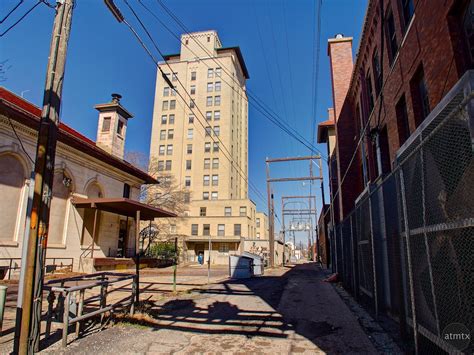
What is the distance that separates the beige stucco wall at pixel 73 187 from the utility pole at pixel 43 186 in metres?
12.3

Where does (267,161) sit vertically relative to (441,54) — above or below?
above

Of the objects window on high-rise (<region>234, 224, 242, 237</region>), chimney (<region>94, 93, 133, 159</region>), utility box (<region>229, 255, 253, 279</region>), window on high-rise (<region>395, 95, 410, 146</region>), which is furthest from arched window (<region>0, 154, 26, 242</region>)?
window on high-rise (<region>234, 224, 242, 237</region>)

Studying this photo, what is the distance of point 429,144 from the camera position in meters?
3.72

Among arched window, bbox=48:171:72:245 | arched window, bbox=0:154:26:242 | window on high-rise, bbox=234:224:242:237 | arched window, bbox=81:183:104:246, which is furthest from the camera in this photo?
window on high-rise, bbox=234:224:242:237

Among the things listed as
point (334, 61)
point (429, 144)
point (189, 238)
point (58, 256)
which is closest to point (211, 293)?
point (429, 144)

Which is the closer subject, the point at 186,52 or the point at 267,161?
the point at 267,161

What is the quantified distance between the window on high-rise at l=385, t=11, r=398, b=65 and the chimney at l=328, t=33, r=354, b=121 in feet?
23.7

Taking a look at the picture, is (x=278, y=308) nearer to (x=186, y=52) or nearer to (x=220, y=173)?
(x=220, y=173)

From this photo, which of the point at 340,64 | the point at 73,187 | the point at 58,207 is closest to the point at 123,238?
the point at 73,187

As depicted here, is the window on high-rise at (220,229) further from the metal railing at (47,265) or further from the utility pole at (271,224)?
the metal railing at (47,265)

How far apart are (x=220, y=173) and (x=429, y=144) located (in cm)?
5324

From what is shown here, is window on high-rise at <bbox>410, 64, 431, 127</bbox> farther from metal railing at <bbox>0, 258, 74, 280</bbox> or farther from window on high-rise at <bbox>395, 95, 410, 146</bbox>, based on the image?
metal railing at <bbox>0, 258, 74, 280</bbox>

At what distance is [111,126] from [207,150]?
31816 millimetres

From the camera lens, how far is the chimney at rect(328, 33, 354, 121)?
18.5 metres
